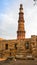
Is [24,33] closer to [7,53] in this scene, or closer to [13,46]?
[13,46]

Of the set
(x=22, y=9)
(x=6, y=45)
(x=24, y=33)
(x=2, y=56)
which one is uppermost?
(x=22, y=9)

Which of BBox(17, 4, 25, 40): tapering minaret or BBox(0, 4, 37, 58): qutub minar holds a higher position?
BBox(17, 4, 25, 40): tapering minaret

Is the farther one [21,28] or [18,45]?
[21,28]

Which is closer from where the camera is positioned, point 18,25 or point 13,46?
point 13,46

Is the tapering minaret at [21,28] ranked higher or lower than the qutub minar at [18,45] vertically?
higher

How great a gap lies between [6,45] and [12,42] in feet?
6.74

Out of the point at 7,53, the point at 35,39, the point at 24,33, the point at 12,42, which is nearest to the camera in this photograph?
the point at 35,39

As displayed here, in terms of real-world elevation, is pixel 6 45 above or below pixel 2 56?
above

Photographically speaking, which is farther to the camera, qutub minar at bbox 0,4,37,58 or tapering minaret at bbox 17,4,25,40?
tapering minaret at bbox 17,4,25,40

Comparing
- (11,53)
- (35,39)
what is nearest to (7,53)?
(11,53)

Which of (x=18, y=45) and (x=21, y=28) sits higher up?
(x=21, y=28)

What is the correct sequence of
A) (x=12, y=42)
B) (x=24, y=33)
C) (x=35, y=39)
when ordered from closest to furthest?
1. (x=35, y=39)
2. (x=12, y=42)
3. (x=24, y=33)

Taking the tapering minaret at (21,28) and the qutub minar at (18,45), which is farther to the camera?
the tapering minaret at (21,28)

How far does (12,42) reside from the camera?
1650 inches
